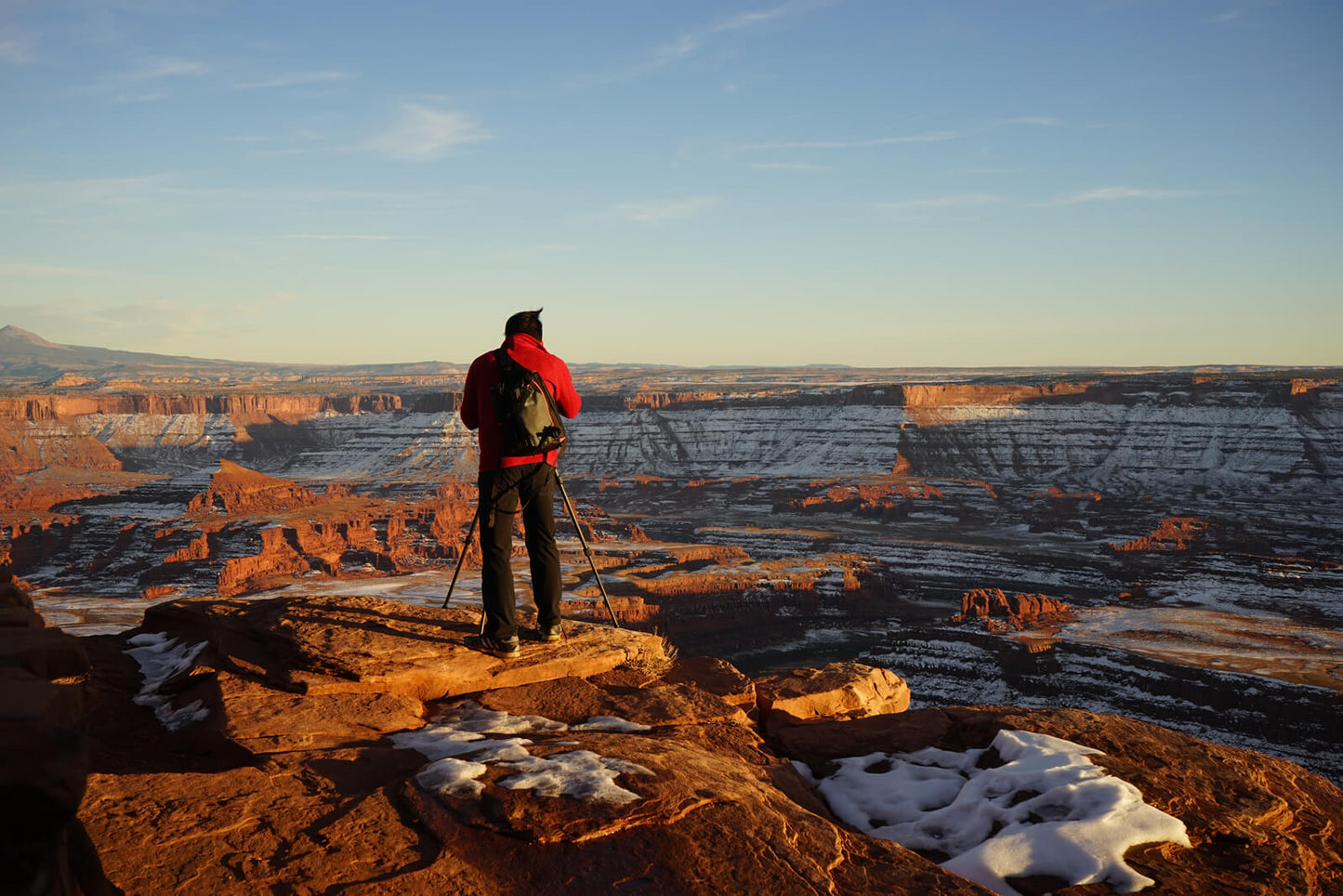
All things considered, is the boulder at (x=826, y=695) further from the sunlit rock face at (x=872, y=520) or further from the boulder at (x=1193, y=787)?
the sunlit rock face at (x=872, y=520)

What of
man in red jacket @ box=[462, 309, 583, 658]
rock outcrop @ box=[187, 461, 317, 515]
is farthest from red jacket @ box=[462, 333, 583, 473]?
rock outcrop @ box=[187, 461, 317, 515]

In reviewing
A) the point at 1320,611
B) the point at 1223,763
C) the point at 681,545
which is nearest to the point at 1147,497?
the point at 1320,611

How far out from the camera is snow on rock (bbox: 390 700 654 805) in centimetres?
386

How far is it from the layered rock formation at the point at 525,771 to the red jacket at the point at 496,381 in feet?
4.33

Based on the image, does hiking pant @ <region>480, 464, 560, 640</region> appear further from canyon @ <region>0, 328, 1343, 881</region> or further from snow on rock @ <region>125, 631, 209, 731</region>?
canyon @ <region>0, 328, 1343, 881</region>

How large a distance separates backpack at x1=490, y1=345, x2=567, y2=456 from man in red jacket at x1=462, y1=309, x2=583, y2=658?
0.06 meters

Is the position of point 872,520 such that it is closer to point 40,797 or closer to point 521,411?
Result: point 521,411

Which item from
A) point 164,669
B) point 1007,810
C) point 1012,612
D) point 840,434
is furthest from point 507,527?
point 840,434

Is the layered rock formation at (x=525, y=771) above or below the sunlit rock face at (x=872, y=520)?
above

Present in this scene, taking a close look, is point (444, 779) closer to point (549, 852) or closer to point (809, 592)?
point (549, 852)

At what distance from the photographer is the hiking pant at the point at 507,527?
5855 mm

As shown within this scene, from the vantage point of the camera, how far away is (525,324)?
6.11 metres

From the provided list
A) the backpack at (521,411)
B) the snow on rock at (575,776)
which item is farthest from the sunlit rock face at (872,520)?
the snow on rock at (575,776)

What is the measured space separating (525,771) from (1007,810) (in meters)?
2.30
